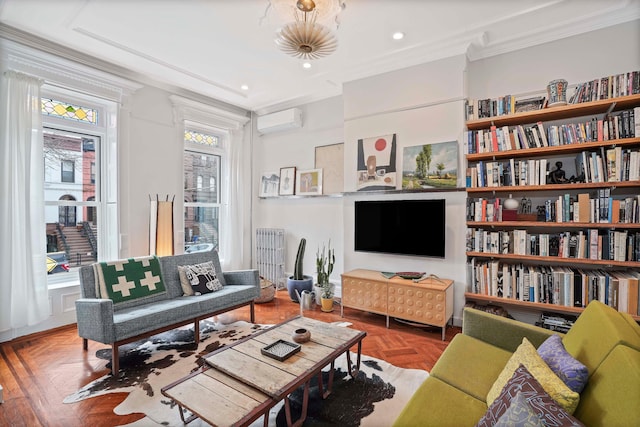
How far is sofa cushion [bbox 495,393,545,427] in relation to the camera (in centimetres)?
100

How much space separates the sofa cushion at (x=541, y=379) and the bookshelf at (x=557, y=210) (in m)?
1.72

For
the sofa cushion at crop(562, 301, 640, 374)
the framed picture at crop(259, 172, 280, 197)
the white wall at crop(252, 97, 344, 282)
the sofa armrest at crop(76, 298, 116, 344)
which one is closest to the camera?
the sofa cushion at crop(562, 301, 640, 374)

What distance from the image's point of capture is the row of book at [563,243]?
2.62m

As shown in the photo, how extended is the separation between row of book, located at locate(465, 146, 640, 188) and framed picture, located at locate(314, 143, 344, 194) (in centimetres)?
179

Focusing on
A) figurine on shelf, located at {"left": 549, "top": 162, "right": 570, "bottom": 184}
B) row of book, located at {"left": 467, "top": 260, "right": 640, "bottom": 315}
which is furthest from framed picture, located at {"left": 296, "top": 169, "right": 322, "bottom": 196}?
figurine on shelf, located at {"left": 549, "top": 162, "right": 570, "bottom": 184}

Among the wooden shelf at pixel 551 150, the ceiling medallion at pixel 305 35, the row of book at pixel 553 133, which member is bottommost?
the wooden shelf at pixel 551 150

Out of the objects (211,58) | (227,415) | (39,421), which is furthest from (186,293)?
(211,58)

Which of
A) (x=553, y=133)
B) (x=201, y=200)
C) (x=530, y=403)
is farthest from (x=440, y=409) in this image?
(x=201, y=200)

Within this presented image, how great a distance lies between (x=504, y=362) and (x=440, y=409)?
2.20 ft

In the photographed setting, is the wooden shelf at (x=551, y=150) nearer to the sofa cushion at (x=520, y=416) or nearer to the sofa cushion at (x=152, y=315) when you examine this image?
the sofa cushion at (x=520, y=416)

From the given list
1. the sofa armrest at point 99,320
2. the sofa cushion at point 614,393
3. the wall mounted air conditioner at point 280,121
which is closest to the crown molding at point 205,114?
the wall mounted air conditioner at point 280,121

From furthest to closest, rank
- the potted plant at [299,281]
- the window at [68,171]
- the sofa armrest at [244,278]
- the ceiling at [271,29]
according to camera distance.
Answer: the potted plant at [299,281] < the sofa armrest at [244,278] < the window at [68,171] < the ceiling at [271,29]

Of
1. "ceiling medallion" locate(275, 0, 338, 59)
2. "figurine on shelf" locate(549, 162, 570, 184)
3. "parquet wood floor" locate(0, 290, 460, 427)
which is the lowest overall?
"parquet wood floor" locate(0, 290, 460, 427)

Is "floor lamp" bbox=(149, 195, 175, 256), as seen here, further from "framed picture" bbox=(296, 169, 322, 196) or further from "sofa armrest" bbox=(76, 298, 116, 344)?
"framed picture" bbox=(296, 169, 322, 196)
